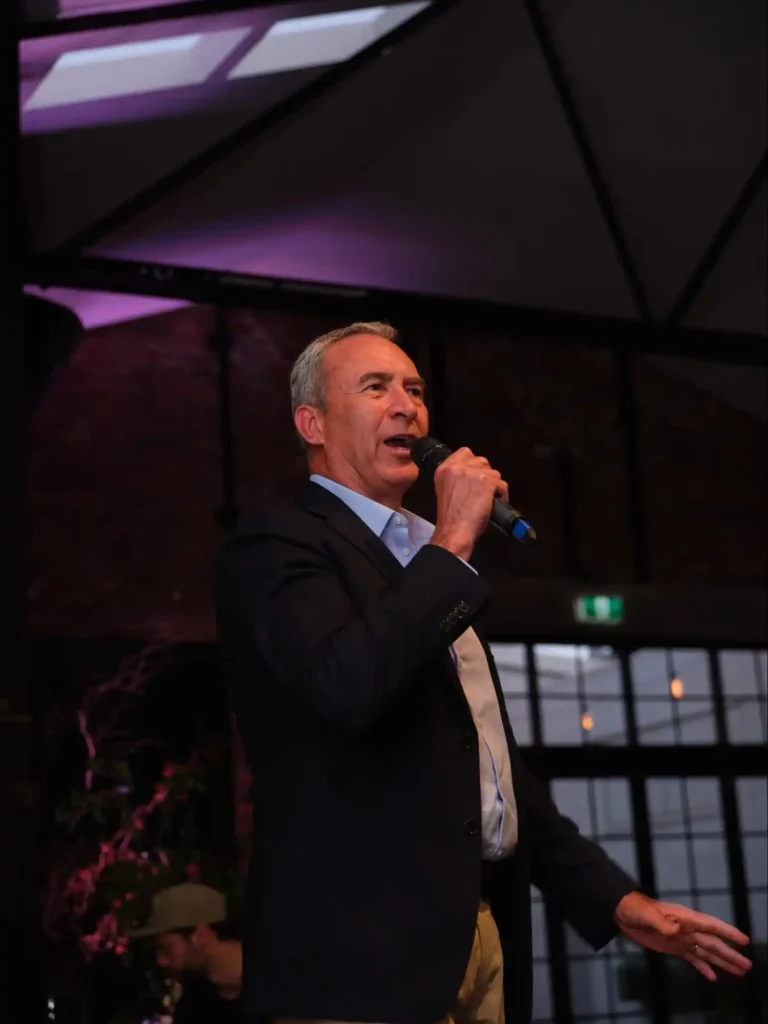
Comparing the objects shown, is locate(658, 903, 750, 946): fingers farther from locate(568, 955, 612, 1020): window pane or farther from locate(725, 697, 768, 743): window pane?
locate(725, 697, 768, 743): window pane

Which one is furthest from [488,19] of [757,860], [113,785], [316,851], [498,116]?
[757,860]

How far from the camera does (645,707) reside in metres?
7.03

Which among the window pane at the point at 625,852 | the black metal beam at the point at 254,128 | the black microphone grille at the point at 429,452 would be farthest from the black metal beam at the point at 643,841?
the black microphone grille at the point at 429,452

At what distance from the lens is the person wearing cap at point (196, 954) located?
13.2 ft

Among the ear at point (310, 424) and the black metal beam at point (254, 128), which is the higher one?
the black metal beam at point (254, 128)

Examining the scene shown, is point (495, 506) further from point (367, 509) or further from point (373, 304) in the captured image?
point (373, 304)

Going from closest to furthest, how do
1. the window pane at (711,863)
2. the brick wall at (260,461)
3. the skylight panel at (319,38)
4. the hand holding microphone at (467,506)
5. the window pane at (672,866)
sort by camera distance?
the hand holding microphone at (467,506) < the skylight panel at (319,38) < the brick wall at (260,461) < the window pane at (672,866) < the window pane at (711,863)

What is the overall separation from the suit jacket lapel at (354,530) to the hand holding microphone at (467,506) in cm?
10

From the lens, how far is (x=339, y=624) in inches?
56.2

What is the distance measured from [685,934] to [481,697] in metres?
0.38

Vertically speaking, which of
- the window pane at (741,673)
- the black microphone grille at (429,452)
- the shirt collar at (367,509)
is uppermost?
the window pane at (741,673)

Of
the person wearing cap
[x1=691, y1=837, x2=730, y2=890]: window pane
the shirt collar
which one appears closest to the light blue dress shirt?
the shirt collar

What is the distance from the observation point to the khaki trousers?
1545 millimetres

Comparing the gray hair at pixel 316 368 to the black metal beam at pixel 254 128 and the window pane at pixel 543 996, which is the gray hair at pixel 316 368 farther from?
the window pane at pixel 543 996
